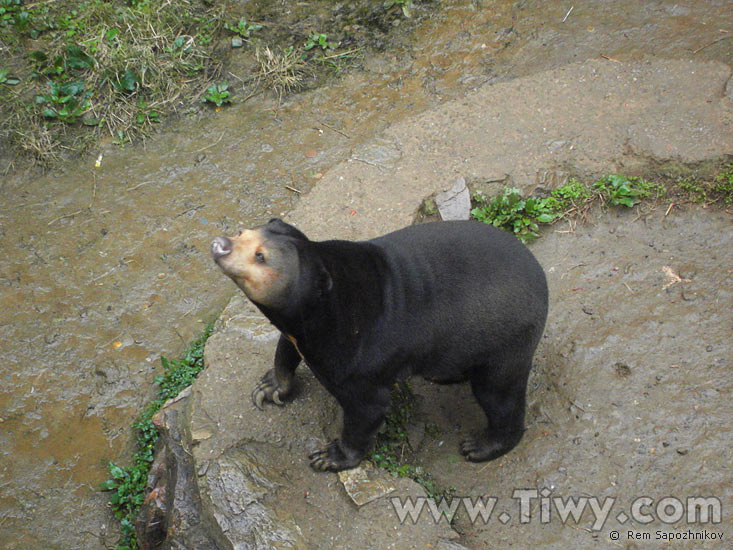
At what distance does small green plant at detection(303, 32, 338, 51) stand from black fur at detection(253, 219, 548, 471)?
383 cm

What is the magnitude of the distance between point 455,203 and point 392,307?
5.71 ft

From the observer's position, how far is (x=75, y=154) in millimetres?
6039

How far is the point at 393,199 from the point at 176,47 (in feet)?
10.7

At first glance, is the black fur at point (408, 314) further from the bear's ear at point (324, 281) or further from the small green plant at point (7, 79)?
the small green plant at point (7, 79)

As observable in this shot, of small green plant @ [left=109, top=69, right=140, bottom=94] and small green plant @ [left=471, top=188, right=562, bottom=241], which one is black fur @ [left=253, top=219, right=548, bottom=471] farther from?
small green plant @ [left=109, top=69, right=140, bottom=94]

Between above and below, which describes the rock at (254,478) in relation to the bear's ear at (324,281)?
below

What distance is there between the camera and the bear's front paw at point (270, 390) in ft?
11.9

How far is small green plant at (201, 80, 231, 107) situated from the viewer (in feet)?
20.5

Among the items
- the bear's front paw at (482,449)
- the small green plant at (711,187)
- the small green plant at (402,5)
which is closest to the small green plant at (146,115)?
the small green plant at (402,5)

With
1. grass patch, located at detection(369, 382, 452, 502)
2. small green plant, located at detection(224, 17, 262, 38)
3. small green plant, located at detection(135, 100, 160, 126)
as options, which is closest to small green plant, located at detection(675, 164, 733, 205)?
grass patch, located at detection(369, 382, 452, 502)

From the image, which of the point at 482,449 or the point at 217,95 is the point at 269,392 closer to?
the point at 482,449

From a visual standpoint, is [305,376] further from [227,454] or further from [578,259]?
[578,259]

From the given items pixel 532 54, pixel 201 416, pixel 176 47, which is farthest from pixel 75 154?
pixel 532 54

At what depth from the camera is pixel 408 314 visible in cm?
314
